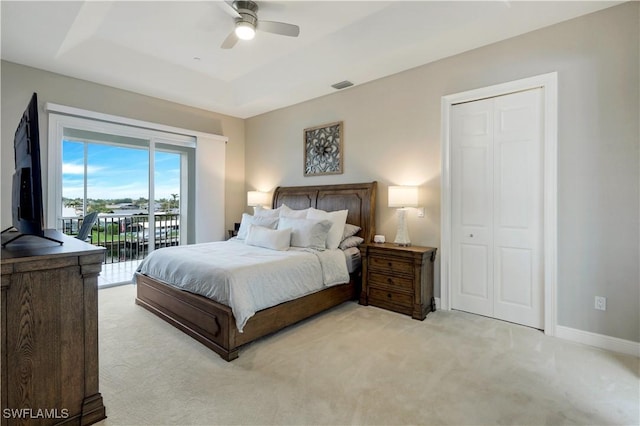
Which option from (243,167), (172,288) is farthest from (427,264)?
(243,167)

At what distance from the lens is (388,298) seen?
11.4 ft

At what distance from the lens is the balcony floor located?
4.65 meters

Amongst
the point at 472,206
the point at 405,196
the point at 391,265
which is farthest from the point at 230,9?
the point at 472,206

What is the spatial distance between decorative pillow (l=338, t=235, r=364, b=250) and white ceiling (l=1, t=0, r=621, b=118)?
2116 mm

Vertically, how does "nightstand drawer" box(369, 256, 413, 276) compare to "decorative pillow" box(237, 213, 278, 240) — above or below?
below

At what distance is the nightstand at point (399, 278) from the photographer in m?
3.26

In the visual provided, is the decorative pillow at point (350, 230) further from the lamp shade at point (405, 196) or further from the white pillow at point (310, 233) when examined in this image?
the lamp shade at point (405, 196)

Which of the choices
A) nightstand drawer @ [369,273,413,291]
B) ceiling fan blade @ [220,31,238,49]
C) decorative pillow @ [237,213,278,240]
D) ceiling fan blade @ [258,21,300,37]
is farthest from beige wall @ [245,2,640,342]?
ceiling fan blade @ [220,31,238,49]

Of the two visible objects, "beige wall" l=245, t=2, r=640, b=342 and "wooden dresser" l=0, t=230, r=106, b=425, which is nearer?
"wooden dresser" l=0, t=230, r=106, b=425

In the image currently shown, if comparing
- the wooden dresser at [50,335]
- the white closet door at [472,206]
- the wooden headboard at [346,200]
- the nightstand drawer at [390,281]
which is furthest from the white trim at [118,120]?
the white closet door at [472,206]

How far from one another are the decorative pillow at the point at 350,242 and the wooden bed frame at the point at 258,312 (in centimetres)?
10

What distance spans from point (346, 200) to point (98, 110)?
146 inches

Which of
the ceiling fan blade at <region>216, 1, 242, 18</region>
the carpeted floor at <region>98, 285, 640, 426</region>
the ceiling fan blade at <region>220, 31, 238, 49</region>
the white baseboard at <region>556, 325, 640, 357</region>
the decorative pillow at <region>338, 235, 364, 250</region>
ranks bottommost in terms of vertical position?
the carpeted floor at <region>98, 285, 640, 426</region>

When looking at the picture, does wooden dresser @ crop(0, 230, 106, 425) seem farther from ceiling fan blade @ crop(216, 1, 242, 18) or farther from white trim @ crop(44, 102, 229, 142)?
white trim @ crop(44, 102, 229, 142)
